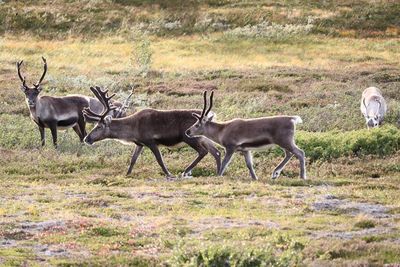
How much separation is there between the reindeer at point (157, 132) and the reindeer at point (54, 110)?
3067 millimetres

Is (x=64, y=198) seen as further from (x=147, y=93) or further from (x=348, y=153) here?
(x=147, y=93)

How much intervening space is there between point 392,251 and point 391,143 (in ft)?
33.0

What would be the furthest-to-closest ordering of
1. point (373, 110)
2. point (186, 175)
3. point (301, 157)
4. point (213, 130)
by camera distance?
point (373, 110) → point (186, 175) → point (213, 130) → point (301, 157)

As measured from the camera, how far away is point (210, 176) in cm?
2092

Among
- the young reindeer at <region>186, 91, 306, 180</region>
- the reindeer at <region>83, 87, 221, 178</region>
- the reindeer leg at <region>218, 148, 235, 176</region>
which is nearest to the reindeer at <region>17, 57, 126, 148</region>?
the reindeer at <region>83, 87, 221, 178</region>

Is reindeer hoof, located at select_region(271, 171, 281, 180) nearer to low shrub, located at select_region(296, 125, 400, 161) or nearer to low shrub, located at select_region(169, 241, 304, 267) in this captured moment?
low shrub, located at select_region(296, 125, 400, 161)

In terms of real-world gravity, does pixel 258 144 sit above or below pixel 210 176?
above

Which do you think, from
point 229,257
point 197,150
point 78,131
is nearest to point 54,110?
point 78,131

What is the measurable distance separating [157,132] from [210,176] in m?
1.59

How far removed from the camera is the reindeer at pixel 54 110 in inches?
993

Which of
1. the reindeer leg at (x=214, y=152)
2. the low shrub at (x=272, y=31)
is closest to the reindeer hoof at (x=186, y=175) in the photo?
the reindeer leg at (x=214, y=152)

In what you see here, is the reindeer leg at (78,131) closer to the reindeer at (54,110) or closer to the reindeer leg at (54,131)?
the reindeer at (54,110)

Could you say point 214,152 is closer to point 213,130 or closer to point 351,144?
point 213,130

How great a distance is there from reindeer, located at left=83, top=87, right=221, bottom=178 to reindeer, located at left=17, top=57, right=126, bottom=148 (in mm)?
3067
